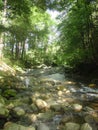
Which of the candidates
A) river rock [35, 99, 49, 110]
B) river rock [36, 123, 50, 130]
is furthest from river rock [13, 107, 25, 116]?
river rock [36, 123, 50, 130]

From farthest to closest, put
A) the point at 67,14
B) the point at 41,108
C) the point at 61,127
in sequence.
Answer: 1. the point at 67,14
2. the point at 41,108
3. the point at 61,127

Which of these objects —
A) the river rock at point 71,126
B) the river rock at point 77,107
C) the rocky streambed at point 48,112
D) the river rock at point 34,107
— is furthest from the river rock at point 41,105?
the river rock at point 71,126

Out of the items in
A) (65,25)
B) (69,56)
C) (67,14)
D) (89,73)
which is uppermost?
(67,14)

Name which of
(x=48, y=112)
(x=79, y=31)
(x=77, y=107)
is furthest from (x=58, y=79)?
(x=48, y=112)

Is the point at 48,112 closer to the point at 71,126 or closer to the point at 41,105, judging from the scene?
the point at 41,105

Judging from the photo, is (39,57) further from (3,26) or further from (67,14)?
(3,26)

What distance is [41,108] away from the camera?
6098 millimetres

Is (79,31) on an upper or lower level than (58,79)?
upper

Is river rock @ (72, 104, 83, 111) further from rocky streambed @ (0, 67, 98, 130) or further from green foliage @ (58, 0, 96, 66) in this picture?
green foliage @ (58, 0, 96, 66)

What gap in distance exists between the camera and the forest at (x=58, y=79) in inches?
205

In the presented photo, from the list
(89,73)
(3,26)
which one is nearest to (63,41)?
(89,73)

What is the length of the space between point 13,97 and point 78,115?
2.65m

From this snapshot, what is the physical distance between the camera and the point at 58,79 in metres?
13.1

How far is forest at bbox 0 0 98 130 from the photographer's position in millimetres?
5207
